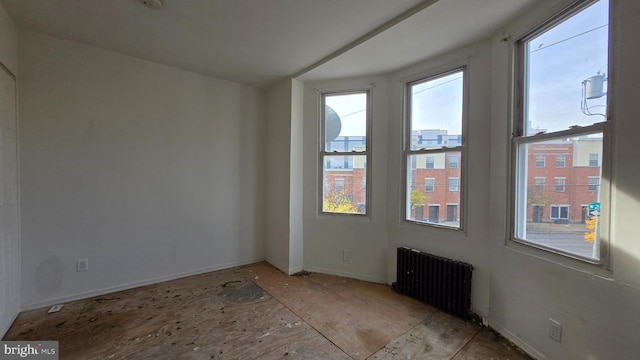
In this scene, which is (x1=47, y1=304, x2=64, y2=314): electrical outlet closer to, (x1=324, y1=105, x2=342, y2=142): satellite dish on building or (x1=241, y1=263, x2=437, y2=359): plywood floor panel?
(x1=241, y1=263, x2=437, y2=359): plywood floor panel

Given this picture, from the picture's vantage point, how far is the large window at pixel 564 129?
1.57 meters

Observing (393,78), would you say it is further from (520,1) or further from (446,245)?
(446,245)

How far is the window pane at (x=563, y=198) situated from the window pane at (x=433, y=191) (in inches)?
23.2

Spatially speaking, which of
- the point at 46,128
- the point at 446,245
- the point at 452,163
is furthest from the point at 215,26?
the point at 446,245

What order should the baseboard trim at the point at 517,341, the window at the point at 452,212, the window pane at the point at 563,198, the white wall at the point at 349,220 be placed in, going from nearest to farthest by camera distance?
the window pane at the point at 563,198, the baseboard trim at the point at 517,341, the window at the point at 452,212, the white wall at the point at 349,220

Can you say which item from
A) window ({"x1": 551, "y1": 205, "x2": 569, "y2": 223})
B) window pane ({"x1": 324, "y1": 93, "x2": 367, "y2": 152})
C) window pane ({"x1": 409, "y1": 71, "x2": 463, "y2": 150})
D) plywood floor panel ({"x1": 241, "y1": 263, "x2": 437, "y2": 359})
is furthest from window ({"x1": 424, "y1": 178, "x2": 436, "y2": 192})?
plywood floor panel ({"x1": 241, "y1": 263, "x2": 437, "y2": 359})

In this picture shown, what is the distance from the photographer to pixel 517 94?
81.3 inches

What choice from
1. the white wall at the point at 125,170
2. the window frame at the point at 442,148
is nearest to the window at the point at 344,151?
the window frame at the point at 442,148

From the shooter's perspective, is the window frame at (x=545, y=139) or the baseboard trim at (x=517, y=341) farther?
the baseboard trim at (x=517, y=341)

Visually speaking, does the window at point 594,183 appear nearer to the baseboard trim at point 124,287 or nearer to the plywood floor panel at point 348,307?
the plywood floor panel at point 348,307

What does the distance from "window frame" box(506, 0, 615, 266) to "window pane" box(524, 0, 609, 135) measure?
0.03 metres

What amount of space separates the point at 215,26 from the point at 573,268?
320 cm

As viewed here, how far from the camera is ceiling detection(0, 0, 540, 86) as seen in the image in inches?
76.0

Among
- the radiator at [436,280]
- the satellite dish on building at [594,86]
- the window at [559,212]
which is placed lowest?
the radiator at [436,280]
